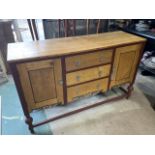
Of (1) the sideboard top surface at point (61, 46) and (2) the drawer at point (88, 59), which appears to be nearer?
(1) the sideboard top surface at point (61, 46)

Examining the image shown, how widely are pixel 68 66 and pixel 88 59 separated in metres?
0.20

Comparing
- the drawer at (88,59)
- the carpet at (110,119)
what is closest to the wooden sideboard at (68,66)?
the drawer at (88,59)

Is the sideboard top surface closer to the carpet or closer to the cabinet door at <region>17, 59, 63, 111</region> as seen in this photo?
the cabinet door at <region>17, 59, 63, 111</region>

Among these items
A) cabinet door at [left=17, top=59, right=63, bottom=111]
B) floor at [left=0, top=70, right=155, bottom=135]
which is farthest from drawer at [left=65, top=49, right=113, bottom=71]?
floor at [left=0, top=70, right=155, bottom=135]

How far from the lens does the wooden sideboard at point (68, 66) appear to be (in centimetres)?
114

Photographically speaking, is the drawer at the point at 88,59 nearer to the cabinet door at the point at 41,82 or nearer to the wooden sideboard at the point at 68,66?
the wooden sideboard at the point at 68,66

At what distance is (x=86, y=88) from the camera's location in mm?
1506

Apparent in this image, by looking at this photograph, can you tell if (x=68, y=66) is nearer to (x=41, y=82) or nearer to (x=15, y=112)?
(x=41, y=82)

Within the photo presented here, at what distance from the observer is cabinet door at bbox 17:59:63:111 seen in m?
1.13

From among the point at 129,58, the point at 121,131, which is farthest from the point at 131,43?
the point at 121,131
